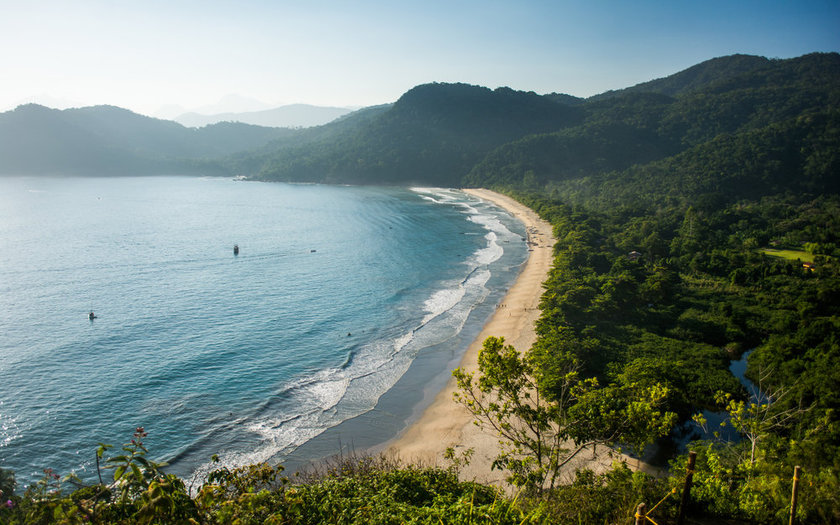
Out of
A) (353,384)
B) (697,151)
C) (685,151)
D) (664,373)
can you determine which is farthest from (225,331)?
(685,151)

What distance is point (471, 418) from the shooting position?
29.0 metres

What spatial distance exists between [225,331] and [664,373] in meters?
35.7

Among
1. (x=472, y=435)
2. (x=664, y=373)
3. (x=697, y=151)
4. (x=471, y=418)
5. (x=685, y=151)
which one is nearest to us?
(x=472, y=435)

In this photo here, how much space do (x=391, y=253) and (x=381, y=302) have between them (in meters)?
24.5

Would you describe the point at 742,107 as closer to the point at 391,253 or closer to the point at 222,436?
the point at 391,253

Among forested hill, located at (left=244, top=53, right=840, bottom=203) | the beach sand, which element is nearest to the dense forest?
forested hill, located at (left=244, top=53, right=840, bottom=203)

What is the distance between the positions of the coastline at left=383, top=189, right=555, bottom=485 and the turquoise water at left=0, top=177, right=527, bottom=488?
1.50 metres

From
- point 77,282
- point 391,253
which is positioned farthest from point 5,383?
point 391,253

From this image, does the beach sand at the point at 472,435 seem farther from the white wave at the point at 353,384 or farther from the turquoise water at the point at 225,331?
the white wave at the point at 353,384

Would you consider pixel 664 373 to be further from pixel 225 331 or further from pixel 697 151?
pixel 697 151

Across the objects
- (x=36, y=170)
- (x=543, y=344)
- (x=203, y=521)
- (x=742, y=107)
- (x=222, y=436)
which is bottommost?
(x=222, y=436)

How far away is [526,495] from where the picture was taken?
15.7 m

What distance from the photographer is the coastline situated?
24.7m

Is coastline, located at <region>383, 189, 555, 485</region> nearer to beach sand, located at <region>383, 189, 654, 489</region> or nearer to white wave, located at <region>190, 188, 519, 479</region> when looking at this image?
beach sand, located at <region>383, 189, 654, 489</region>
